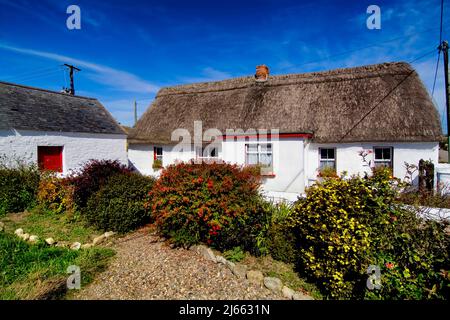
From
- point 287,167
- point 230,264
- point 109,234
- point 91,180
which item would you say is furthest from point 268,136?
point 230,264

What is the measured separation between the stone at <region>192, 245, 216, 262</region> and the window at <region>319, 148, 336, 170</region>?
9461 mm

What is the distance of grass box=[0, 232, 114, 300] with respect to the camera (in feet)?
12.5

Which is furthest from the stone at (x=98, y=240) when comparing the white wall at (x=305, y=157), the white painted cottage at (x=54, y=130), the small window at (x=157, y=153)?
the small window at (x=157, y=153)

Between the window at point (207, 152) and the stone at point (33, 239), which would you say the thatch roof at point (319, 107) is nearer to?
the window at point (207, 152)

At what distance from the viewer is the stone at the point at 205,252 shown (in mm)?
4886

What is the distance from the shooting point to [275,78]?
16625 millimetres

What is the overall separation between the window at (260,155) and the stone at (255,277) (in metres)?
8.21

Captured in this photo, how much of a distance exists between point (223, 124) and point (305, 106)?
15.9ft

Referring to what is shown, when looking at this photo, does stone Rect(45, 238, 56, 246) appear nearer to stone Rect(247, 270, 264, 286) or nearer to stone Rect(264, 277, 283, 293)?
stone Rect(247, 270, 264, 286)

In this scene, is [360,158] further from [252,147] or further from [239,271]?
[239,271]

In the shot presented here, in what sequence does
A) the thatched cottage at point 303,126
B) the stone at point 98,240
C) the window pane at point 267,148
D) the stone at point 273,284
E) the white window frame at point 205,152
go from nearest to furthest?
the stone at point 273,284, the stone at point 98,240, the thatched cottage at point 303,126, the window pane at point 267,148, the white window frame at point 205,152

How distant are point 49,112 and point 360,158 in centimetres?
1695

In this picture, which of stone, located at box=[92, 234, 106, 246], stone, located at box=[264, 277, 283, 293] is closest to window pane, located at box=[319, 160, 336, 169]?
stone, located at box=[264, 277, 283, 293]
